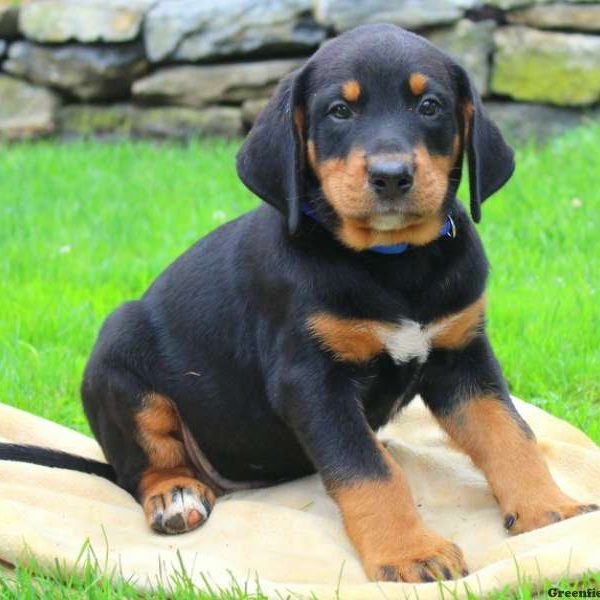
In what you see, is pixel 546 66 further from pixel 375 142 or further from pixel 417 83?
pixel 375 142

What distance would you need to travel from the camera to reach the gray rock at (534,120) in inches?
363

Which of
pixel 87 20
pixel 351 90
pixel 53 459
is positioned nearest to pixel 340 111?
pixel 351 90

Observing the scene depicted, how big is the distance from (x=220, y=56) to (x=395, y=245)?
265 inches

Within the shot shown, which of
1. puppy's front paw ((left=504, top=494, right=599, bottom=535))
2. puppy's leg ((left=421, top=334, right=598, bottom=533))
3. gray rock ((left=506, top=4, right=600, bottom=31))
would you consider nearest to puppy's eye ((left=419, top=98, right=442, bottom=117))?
puppy's leg ((left=421, top=334, right=598, bottom=533))

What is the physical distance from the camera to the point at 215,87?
9.98m

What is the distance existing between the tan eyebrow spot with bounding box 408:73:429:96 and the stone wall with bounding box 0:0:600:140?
19.2 feet

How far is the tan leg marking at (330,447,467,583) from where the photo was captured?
316cm

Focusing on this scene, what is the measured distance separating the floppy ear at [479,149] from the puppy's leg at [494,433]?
46 cm

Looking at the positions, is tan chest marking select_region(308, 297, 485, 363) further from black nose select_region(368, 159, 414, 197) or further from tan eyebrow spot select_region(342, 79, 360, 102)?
tan eyebrow spot select_region(342, 79, 360, 102)

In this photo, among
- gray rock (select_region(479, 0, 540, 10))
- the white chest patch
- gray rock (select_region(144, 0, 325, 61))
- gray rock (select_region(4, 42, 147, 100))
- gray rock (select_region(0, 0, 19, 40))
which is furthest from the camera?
gray rock (select_region(0, 0, 19, 40))

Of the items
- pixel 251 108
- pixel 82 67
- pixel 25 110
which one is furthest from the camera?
pixel 25 110

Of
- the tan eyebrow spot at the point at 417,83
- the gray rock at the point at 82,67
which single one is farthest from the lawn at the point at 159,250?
the tan eyebrow spot at the point at 417,83

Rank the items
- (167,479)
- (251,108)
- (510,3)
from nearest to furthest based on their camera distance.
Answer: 1. (167,479)
2. (510,3)
3. (251,108)

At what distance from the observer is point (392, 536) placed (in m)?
3.24
